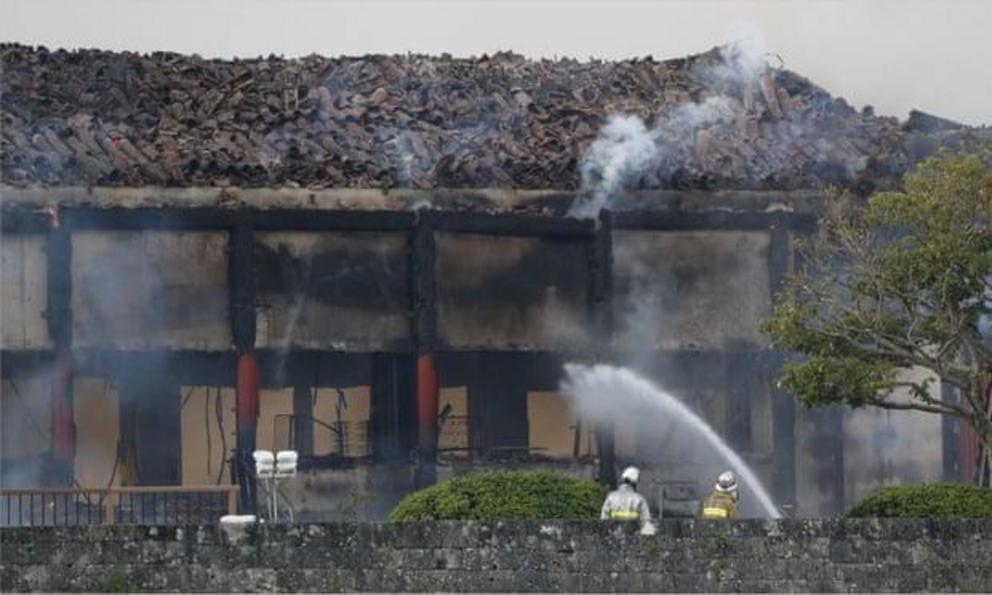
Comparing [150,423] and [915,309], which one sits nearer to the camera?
[915,309]

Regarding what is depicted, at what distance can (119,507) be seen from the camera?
42.5 metres

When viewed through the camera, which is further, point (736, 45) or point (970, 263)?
point (736, 45)

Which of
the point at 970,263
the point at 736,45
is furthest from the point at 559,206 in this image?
the point at 970,263

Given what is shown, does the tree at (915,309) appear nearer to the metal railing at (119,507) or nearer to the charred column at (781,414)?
the metal railing at (119,507)

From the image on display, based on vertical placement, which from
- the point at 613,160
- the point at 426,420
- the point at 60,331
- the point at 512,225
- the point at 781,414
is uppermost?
the point at 613,160

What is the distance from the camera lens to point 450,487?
110 feet

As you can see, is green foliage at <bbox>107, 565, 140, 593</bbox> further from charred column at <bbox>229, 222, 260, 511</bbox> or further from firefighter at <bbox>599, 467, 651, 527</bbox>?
charred column at <bbox>229, 222, 260, 511</bbox>

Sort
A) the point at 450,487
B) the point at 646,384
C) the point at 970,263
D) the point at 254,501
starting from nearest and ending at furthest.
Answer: the point at 450,487 → the point at 970,263 → the point at 254,501 → the point at 646,384

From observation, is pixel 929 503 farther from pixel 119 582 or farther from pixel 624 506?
pixel 119 582

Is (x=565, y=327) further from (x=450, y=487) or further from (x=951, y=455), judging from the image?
(x=450, y=487)

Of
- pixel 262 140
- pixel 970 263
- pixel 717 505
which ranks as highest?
pixel 262 140

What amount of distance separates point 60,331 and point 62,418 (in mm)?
1653

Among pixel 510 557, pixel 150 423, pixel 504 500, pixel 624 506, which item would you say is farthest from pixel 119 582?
pixel 150 423

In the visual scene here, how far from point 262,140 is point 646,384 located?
9.13 meters
